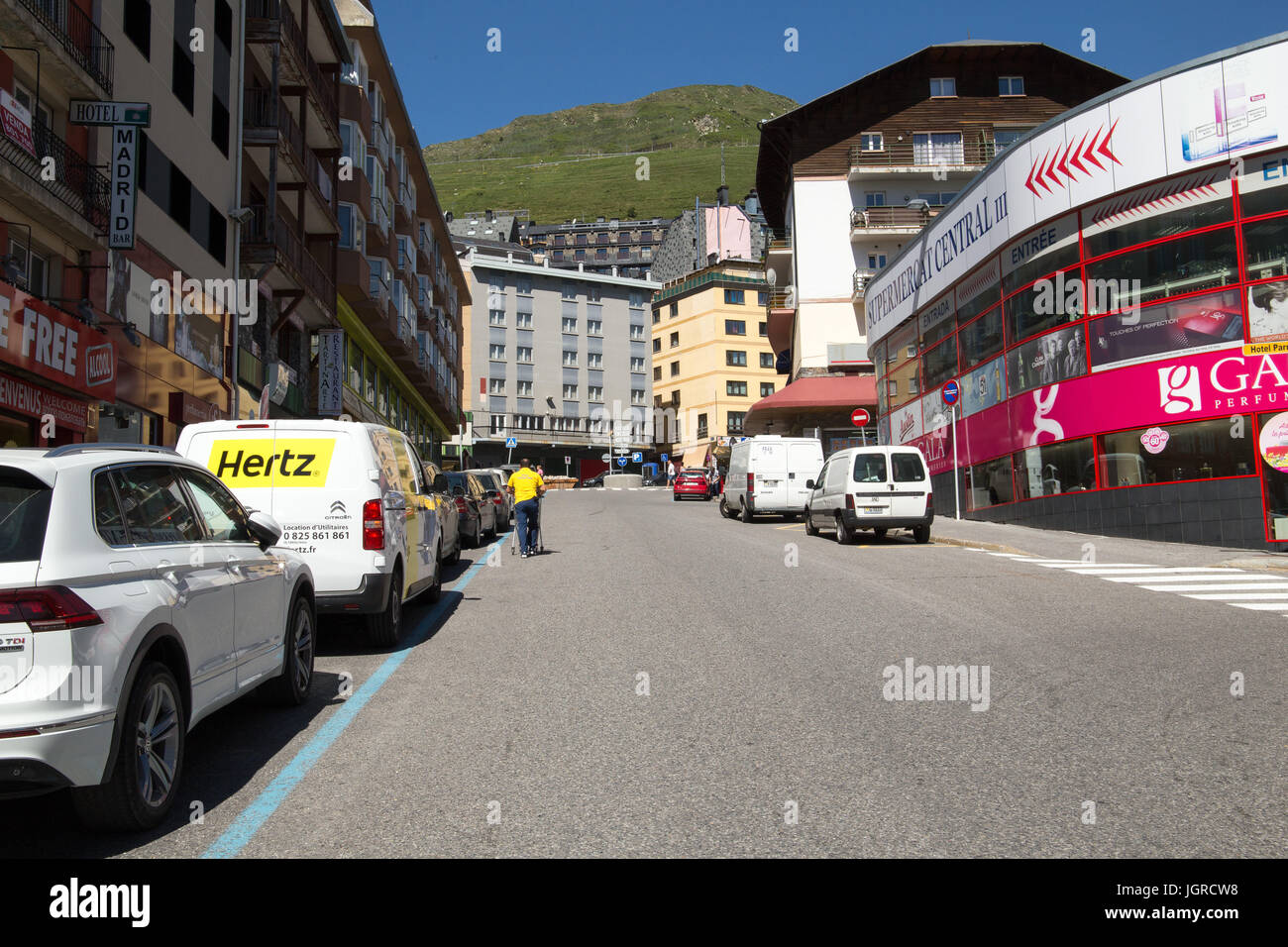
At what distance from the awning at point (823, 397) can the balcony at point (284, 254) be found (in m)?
21.6

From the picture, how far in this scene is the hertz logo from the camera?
8.50 m

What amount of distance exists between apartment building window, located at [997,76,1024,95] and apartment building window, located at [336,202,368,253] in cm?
3031

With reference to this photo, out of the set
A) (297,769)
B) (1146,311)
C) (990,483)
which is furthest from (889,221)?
(297,769)

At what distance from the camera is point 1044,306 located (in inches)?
829

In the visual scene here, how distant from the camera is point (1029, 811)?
4289 mm

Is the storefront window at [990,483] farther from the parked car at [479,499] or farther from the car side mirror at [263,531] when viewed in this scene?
the car side mirror at [263,531]

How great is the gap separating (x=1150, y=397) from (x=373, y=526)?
1483 cm

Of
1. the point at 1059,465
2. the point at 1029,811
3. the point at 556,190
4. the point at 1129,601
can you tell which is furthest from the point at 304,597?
the point at 556,190

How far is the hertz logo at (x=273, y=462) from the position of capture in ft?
27.9

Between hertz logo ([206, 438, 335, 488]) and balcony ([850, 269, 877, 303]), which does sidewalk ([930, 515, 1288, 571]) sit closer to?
hertz logo ([206, 438, 335, 488])

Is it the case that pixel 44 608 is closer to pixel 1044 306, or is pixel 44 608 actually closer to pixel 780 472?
pixel 1044 306

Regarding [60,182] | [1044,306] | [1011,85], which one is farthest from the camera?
[1011,85]

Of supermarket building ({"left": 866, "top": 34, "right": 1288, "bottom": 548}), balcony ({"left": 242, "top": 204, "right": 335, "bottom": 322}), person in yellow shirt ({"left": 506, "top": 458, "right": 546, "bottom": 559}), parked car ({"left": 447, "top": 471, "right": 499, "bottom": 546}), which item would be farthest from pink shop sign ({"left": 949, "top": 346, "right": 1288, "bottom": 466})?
balcony ({"left": 242, "top": 204, "right": 335, "bottom": 322})
